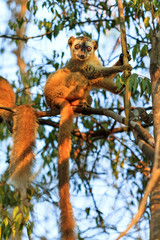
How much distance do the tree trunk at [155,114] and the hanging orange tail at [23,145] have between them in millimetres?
2530

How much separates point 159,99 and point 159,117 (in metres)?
0.21

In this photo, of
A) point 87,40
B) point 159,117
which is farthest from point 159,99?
point 87,40

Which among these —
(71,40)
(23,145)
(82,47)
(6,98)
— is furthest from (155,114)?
(6,98)

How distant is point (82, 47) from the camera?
22.0 ft

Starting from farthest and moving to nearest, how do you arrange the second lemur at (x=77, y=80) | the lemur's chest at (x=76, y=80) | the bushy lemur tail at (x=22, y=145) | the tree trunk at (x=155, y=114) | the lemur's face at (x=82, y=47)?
the lemur's face at (x=82, y=47)
the lemur's chest at (x=76, y=80)
the second lemur at (x=77, y=80)
the bushy lemur tail at (x=22, y=145)
the tree trunk at (x=155, y=114)

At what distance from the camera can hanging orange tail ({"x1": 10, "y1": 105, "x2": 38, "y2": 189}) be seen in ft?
16.8

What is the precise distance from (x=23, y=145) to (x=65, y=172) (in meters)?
1.18

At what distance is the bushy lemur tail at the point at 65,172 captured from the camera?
3.84 metres

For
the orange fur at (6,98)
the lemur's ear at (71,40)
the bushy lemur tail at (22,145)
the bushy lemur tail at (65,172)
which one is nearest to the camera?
the bushy lemur tail at (65,172)

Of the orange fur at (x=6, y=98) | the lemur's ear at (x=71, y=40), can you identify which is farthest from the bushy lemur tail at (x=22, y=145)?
the lemur's ear at (x=71, y=40)

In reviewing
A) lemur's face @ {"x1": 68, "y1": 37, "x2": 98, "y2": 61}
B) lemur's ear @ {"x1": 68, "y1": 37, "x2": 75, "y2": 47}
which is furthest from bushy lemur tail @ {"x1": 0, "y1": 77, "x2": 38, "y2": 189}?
lemur's ear @ {"x1": 68, "y1": 37, "x2": 75, "y2": 47}

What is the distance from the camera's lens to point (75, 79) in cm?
633

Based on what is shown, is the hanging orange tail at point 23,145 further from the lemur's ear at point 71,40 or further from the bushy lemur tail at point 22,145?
the lemur's ear at point 71,40

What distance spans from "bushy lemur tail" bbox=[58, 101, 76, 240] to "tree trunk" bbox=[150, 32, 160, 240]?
1.32 m
